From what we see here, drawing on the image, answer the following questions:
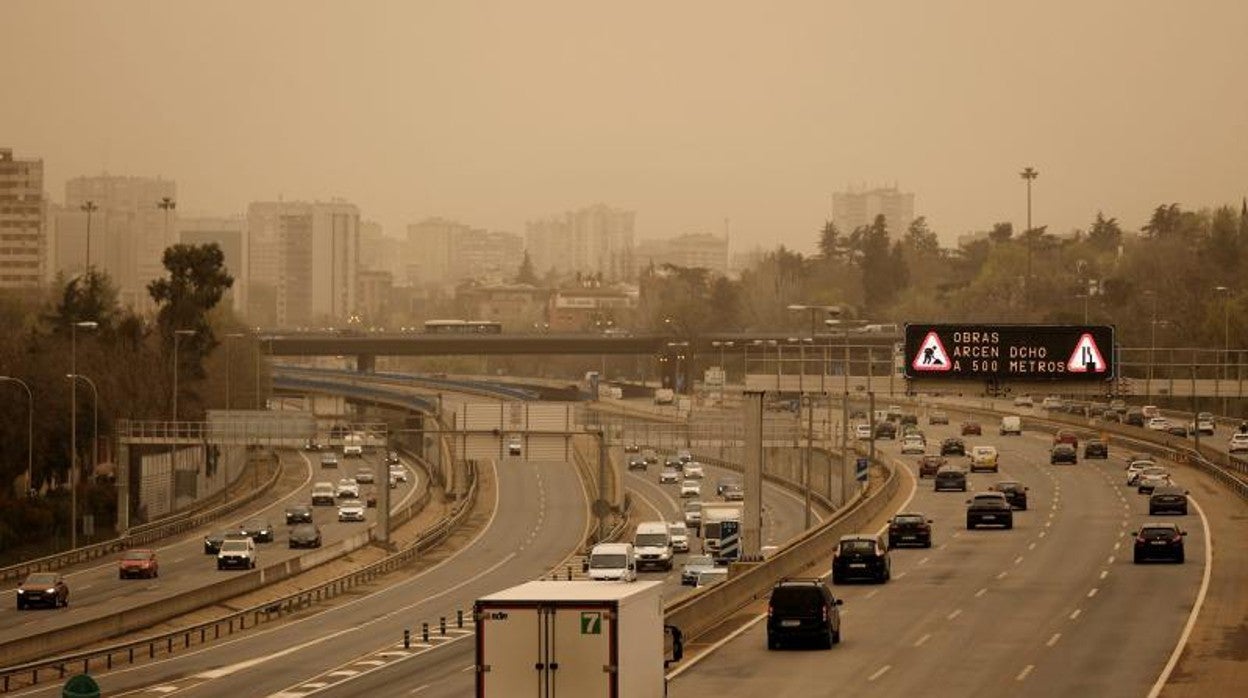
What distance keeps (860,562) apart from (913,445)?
81.7 meters

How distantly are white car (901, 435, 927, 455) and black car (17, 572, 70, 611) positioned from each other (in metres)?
77.9

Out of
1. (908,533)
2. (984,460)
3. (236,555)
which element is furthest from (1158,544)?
(984,460)

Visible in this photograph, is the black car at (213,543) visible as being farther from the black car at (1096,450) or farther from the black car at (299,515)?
the black car at (1096,450)

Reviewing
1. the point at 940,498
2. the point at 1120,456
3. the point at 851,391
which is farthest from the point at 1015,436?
the point at 851,391

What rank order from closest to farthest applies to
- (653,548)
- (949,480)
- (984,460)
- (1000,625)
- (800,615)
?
(800,615) → (1000,625) → (653,548) → (949,480) → (984,460)

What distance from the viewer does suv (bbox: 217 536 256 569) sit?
94.4 meters

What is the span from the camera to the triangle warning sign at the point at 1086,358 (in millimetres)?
55219

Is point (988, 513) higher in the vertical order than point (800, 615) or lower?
lower

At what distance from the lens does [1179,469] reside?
12338 cm

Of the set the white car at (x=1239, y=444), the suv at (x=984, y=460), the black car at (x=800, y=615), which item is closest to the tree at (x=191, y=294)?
the suv at (x=984, y=460)

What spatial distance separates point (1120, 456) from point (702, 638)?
9200 centimetres

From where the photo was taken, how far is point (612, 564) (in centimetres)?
7638

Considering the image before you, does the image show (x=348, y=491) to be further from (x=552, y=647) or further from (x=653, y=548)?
(x=552, y=647)

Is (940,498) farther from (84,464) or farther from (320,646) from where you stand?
(84,464)
